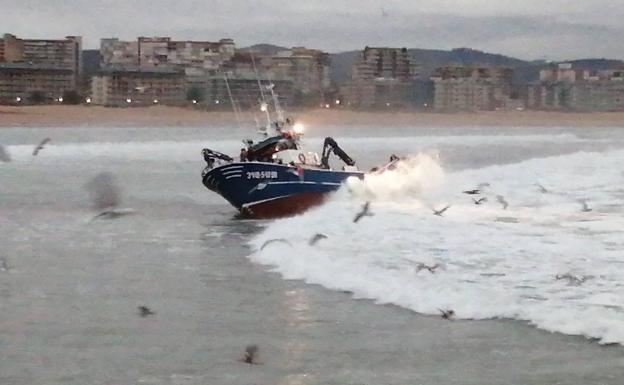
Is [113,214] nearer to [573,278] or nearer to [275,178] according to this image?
[275,178]

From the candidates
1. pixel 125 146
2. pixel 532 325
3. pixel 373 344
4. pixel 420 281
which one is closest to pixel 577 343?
pixel 532 325

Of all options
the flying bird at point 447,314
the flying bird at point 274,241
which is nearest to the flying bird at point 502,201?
the flying bird at point 274,241

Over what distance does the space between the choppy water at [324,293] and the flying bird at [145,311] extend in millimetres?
89

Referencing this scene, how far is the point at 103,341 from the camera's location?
490 inches

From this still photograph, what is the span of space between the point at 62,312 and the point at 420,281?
454 cm

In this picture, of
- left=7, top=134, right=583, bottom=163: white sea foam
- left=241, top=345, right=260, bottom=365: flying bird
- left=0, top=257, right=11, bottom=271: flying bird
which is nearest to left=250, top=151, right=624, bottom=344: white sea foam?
left=241, top=345, right=260, bottom=365: flying bird

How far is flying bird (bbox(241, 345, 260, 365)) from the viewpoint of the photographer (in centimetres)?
1160

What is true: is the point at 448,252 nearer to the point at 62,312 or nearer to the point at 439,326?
the point at 439,326

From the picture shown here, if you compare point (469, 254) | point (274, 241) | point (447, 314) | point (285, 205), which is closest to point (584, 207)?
point (285, 205)

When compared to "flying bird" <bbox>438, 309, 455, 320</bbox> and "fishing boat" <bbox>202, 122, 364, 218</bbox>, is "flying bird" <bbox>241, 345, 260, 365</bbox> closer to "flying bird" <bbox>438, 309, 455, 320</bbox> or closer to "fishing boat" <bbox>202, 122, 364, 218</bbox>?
"flying bird" <bbox>438, 309, 455, 320</bbox>

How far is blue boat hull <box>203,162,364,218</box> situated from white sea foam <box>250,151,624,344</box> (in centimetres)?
45

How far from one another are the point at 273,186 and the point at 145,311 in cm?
1311

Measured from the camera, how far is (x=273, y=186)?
88.9ft

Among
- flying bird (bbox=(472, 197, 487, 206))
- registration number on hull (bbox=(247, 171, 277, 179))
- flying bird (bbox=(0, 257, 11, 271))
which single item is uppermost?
registration number on hull (bbox=(247, 171, 277, 179))
